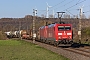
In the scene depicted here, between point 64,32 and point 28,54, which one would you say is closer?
point 28,54

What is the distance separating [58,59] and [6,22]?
171722mm

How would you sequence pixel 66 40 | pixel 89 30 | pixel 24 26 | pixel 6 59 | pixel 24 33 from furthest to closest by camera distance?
pixel 24 26
pixel 24 33
pixel 89 30
pixel 66 40
pixel 6 59

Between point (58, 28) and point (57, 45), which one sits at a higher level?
point (58, 28)

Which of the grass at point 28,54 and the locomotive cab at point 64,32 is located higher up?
the locomotive cab at point 64,32

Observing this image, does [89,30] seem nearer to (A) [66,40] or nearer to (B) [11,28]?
(A) [66,40]

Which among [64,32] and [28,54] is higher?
[64,32]

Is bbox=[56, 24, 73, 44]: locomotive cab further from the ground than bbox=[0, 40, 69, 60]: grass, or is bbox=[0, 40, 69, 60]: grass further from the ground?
bbox=[56, 24, 73, 44]: locomotive cab

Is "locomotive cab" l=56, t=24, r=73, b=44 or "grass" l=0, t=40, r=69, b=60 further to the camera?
"locomotive cab" l=56, t=24, r=73, b=44

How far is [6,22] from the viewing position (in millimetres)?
189250

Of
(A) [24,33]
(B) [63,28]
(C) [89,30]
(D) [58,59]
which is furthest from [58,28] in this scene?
(A) [24,33]

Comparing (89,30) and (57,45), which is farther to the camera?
(89,30)

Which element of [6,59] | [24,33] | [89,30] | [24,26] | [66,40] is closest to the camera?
[6,59]

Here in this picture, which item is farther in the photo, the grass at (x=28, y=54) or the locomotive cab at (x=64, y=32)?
the locomotive cab at (x=64, y=32)

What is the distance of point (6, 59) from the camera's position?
65.3 ft
